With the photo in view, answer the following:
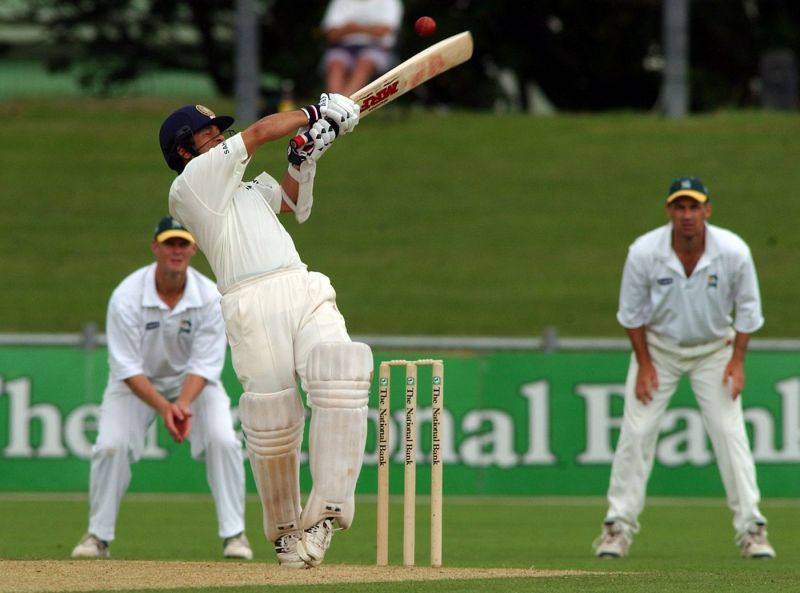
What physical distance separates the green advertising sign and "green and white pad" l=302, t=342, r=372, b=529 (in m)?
4.27

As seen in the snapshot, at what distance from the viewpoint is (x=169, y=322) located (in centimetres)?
809

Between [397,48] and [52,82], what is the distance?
9.23 m

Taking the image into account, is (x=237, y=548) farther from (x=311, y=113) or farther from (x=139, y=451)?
(x=311, y=113)

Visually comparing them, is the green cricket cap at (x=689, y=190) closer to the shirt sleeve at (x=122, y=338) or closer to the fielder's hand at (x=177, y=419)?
the fielder's hand at (x=177, y=419)

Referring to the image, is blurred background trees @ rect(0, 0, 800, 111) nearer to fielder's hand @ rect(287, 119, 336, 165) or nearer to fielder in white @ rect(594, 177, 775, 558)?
fielder in white @ rect(594, 177, 775, 558)

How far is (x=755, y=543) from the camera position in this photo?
7.45m

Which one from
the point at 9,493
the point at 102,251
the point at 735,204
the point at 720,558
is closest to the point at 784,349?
the point at 720,558

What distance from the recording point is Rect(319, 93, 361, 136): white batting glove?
5.93 metres

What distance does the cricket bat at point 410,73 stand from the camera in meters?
6.23

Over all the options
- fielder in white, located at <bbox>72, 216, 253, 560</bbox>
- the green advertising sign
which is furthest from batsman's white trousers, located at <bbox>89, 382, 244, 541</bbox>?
the green advertising sign

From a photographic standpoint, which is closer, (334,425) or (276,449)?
(334,425)

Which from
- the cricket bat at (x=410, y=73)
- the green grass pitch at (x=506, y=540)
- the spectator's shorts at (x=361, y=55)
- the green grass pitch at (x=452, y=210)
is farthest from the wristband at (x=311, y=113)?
the spectator's shorts at (x=361, y=55)

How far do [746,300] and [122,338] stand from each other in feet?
9.53

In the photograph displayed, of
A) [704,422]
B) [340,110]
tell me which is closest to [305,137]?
[340,110]
